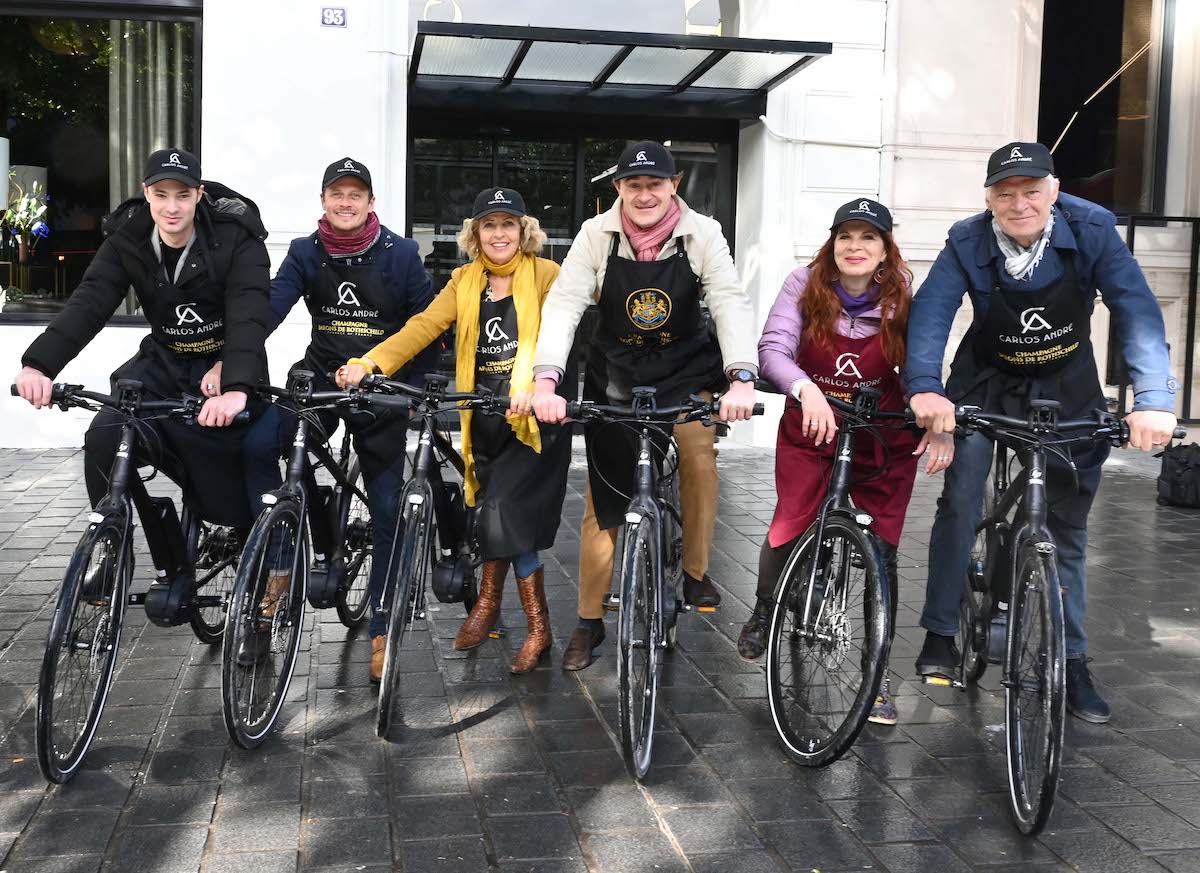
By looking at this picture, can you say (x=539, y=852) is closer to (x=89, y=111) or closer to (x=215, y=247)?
(x=215, y=247)

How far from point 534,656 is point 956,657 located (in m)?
1.58

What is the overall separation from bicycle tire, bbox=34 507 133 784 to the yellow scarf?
4.77ft

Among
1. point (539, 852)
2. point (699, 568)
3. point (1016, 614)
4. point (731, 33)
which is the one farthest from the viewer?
point (731, 33)

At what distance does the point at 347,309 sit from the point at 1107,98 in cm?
992

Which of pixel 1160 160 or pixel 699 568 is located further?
pixel 1160 160

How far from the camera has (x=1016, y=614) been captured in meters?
4.15

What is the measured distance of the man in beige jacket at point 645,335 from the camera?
4.92 meters

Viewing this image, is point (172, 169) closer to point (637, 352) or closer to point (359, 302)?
point (359, 302)

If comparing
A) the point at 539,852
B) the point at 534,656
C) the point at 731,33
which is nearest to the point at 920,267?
the point at 731,33

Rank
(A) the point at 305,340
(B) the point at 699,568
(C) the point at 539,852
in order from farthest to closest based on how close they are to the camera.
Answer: (A) the point at 305,340 → (B) the point at 699,568 → (C) the point at 539,852

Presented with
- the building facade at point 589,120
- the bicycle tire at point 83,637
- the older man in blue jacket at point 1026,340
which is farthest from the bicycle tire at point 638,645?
the building facade at point 589,120

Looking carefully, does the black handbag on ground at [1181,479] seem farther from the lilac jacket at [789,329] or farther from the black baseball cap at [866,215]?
the black baseball cap at [866,215]

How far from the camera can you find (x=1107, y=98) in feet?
42.8

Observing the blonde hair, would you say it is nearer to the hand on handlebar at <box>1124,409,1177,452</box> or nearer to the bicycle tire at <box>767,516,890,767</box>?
the bicycle tire at <box>767,516,890,767</box>
